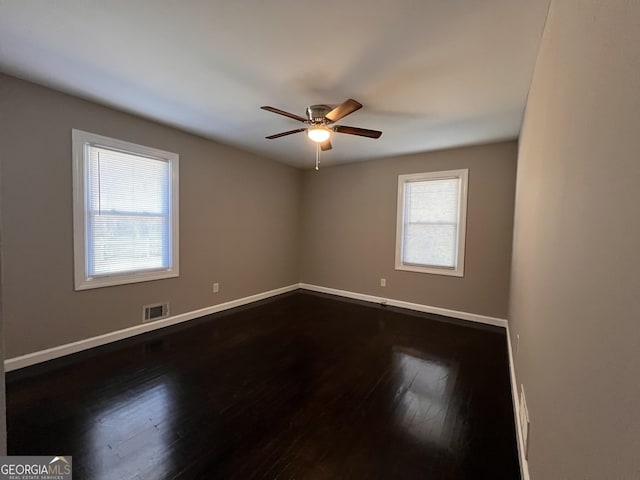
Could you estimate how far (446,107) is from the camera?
2662 millimetres

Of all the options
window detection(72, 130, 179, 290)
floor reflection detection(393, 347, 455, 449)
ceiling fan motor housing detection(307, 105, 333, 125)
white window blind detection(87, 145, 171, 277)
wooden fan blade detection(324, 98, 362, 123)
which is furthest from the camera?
white window blind detection(87, 145, 171, 277)

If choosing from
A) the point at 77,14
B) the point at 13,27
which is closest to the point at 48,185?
the point at 13,27

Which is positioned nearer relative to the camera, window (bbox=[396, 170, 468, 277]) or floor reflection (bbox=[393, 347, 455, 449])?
floor reflection (bbox=[393, 347, 455, 449])

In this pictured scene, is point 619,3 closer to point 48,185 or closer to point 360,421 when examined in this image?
point 360,421

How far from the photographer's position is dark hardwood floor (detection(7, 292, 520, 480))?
60.7 inches

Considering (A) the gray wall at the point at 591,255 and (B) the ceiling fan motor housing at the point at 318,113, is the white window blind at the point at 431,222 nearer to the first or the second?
(B) the ceiling fan motor housing at the point at 318,113

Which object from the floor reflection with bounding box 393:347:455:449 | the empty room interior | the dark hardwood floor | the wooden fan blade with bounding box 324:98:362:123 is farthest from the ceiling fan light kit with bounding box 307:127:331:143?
the floor reflection with bounding box 393:347:455:449

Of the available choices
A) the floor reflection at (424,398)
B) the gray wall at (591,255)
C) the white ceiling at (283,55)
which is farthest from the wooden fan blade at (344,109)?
the floor reflection at (424,398)

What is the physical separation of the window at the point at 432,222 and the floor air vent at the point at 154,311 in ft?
11.2

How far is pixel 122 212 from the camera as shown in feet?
10.1

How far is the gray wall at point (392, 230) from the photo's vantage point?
12.1 ft

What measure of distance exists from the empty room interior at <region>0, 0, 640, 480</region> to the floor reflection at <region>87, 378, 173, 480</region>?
15 mm

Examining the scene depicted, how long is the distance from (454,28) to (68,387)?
12.2 feet

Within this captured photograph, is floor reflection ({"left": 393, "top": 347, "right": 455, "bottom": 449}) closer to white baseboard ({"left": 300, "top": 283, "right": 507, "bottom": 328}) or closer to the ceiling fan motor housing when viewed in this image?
white baseboard ({"left": 300, "top": 283, "right": 507, "bottom": 328})
